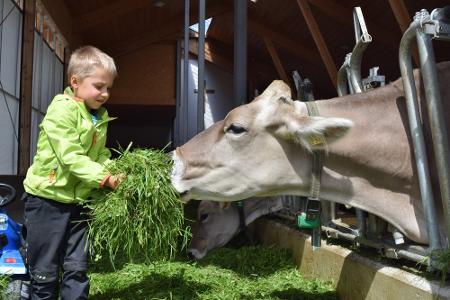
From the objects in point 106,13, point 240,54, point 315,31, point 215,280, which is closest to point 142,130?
point 106,13

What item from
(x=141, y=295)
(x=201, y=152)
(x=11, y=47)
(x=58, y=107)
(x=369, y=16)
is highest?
(x=369, y=16)

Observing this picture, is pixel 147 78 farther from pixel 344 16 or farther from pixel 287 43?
pixel 344 16

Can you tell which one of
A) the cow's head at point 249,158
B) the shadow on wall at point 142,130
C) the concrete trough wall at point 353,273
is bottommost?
the concrete trough wall at point 353,273

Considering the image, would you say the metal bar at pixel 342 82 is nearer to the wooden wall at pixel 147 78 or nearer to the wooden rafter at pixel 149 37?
the wooden rafter at pixel 149 37

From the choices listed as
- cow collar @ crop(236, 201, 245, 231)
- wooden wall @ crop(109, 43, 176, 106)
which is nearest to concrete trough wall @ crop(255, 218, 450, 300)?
cow collar @ crop(236, 201, 245, 231)

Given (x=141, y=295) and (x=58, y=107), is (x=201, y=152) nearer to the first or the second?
(x=58, y=107)

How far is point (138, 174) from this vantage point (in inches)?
96.6

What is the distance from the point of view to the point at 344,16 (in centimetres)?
1012

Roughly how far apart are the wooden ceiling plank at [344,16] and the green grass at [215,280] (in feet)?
22.8

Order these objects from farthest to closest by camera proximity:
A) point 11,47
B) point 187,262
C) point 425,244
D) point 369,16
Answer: point 369,16 < point 11,47 < point 187,262 < point 425,244

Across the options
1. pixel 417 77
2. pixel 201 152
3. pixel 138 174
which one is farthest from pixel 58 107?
pixel 417 77

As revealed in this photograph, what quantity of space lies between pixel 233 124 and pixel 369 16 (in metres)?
8.36

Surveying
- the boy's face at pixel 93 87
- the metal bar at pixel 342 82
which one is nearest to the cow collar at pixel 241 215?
the metal bar at pixel 342 82

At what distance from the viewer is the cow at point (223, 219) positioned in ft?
14.3
